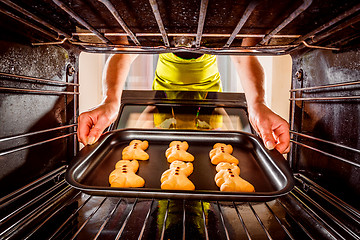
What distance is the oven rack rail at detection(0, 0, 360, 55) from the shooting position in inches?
19.9

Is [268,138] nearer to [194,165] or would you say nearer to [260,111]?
[260,111]

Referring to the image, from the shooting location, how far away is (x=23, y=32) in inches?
25.4

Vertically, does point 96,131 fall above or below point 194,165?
above

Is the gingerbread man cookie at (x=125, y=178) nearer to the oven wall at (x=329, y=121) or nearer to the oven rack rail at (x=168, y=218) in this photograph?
the oven rack rail at (x=168, y=218)

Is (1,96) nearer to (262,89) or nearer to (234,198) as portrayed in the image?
(234,198)

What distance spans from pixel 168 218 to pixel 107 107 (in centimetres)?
72

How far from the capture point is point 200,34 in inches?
25.7

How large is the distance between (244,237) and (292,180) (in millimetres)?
262

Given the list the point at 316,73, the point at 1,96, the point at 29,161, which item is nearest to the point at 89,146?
the point at 29,161

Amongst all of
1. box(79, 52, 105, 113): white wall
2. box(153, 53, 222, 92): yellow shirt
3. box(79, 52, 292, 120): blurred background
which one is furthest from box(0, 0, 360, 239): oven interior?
box(79, 52, 105, 113): white wall

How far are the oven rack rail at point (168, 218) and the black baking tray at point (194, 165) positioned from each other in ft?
0.18

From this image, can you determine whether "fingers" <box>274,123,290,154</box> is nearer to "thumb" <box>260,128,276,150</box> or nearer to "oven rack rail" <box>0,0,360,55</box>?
"thumb" <box>260,128,276,150</box>

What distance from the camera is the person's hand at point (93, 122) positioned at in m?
0.95

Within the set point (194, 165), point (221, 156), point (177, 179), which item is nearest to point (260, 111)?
point (221, 156)
